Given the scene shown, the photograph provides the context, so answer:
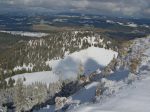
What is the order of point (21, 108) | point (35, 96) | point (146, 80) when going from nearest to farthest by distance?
point (146, 80), point (21, 108), point (35, 96)

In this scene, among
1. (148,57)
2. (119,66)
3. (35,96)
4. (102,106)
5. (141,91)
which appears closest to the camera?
(102,106)

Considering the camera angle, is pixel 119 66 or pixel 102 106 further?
pixel 119 66

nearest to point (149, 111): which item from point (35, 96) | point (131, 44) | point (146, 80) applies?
point (146, 80)

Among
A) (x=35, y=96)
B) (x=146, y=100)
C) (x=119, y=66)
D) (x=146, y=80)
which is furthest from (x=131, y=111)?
(x=35, y=96)

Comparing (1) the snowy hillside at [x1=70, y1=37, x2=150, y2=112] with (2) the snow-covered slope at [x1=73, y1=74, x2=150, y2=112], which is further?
(1) the snowy hillside at [x1=70, y1=37, x2=150, y2=112]

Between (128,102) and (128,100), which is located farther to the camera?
(128,100)

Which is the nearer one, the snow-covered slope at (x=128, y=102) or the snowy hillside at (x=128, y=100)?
the snow-covered slope at (x=128, y=102)

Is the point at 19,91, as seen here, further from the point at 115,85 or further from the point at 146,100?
the point at 146,100

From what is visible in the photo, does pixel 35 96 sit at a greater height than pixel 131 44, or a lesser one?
lesser

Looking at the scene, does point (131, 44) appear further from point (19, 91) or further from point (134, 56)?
point (19, 91)
